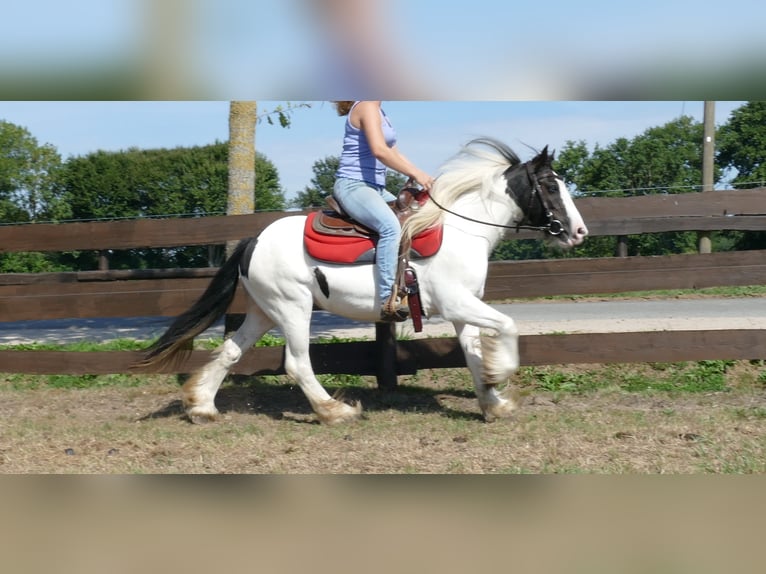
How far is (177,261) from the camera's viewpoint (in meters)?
15.8

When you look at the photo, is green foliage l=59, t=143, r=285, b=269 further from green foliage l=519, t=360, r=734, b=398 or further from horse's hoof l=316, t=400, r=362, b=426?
horse's hoof l=316, t=400, r=362, b=426

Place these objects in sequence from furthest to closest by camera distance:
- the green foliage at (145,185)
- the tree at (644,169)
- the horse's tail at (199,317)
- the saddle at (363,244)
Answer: the green foliage at (145,185), the tree at (644,169), the horse's tail at (199,317), the saddle at (363,244)

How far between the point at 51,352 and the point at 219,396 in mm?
1689

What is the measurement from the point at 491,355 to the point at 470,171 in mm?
1381

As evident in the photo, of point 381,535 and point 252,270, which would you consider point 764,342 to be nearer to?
point 252,270

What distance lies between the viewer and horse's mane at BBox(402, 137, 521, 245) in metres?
5.73

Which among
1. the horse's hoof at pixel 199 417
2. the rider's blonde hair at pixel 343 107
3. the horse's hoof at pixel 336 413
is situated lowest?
the horse's hoof at pixel 199 417

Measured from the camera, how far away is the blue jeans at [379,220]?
5410 mm

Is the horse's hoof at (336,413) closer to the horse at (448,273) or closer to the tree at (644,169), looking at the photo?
the horse at (448,273)

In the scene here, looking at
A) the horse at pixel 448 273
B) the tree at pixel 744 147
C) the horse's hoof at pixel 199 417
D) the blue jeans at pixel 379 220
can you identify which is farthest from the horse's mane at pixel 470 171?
the tree at pixel 744 147

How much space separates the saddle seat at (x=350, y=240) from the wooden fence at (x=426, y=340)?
1.19 metres

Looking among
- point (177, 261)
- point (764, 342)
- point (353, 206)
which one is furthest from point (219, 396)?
point (177, 261)

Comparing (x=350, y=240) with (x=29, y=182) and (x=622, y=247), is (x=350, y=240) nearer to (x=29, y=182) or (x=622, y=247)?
(x=622, y=247)

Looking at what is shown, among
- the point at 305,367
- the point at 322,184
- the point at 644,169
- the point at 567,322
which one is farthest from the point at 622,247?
the point at 322,184
